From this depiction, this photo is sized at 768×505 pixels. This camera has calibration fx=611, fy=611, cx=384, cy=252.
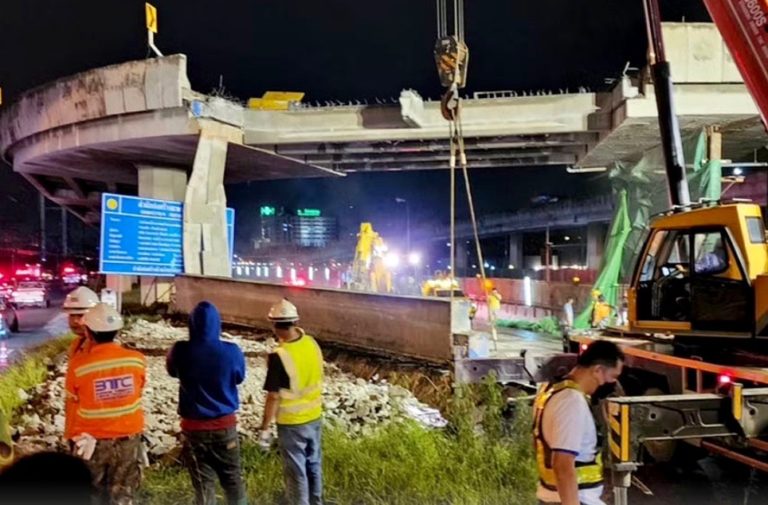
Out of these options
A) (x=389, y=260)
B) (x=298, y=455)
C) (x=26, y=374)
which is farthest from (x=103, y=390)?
(x=389, y=260)

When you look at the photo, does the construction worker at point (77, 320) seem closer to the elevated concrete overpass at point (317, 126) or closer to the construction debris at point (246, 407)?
the construction debris at point (246, 407)

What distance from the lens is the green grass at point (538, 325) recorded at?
62.4 ft

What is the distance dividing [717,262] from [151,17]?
55.4 feet

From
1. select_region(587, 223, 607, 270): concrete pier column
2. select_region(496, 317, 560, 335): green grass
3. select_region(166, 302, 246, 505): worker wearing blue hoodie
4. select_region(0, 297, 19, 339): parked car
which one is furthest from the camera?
select_region(587, 223, 607, 270): concrete pier column

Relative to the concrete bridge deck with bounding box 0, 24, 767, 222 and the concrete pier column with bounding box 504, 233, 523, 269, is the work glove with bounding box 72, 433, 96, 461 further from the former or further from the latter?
the concrete pier column with bounding box 504, 233, 523, 269


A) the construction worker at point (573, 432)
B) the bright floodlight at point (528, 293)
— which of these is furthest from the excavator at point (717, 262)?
the bright floodlight at point (528, 293)

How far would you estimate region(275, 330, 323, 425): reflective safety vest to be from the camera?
479 cm

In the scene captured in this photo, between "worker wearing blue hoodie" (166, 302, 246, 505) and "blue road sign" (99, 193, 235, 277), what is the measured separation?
391 inches

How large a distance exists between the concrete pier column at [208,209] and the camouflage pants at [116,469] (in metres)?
12.7

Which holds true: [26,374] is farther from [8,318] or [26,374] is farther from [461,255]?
[461,255]

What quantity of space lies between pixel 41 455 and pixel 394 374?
26.0 ft

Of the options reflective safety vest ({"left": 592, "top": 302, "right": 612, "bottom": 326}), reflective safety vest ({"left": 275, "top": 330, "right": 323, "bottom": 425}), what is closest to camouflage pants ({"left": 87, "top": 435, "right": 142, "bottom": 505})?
reflective safety vest ({"left": 275, "top": 330, "right": 323, "bottom": 425})

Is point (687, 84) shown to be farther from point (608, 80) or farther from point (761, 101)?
point (761, 101)

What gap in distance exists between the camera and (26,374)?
384 inches
